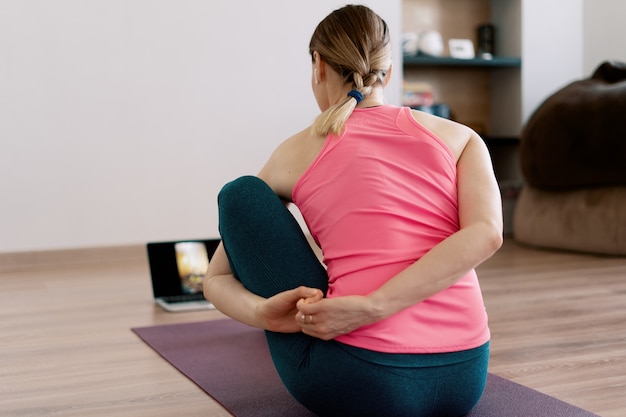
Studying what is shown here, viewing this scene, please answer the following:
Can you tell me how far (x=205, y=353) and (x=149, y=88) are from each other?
213 cm

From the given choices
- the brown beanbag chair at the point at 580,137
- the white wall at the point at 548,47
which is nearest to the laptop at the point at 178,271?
the brown beanbag chair at the point at 580,137

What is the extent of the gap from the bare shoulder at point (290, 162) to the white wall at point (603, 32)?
12.5 feet

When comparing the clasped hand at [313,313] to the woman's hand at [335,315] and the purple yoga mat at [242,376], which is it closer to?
the woman's hand at [335,315]

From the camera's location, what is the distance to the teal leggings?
1365mm

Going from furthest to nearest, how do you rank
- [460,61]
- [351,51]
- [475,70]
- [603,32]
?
[475,70] → [603,32] → [460,61] → [351,51]

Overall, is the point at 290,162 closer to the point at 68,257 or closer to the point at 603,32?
the point at 68,257

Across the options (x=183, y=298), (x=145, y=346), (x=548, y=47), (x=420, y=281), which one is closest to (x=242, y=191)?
(x=420, y=281)

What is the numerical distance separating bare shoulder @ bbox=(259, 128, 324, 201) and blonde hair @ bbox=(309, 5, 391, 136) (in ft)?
0.11

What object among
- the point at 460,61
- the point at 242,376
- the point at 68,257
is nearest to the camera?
the point at 242,376

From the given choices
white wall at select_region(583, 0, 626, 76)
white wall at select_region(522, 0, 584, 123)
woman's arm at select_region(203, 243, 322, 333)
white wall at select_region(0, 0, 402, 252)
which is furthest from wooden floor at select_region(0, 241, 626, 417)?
white wall at select_region(583, 0, 626, 76)

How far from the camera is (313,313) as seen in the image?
1326mm

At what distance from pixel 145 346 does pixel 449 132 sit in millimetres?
1198

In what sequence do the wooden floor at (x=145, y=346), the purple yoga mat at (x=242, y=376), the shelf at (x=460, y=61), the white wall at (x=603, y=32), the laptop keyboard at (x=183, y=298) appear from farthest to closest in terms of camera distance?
the white wall at (x=603, y=32) < the shelf at (x=460, y=61) < the laptop keyboard at (x=183, y=298) < the wooden floor at (x=145, y=346) < the purple yoga mat at (x=242, y=376)

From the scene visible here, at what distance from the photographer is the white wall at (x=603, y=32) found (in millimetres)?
4832
